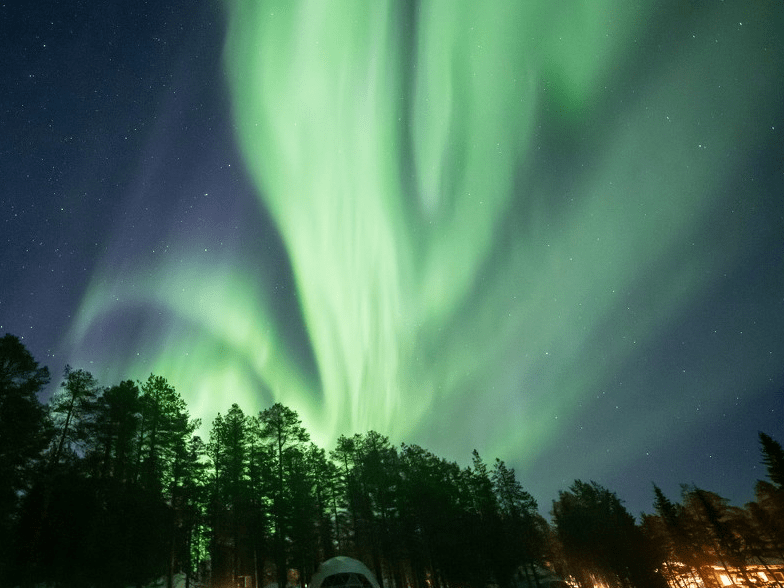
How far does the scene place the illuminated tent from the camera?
3089 centimetres

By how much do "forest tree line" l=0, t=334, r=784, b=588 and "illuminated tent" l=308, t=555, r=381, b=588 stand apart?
3.84 metres

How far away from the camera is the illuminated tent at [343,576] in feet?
101

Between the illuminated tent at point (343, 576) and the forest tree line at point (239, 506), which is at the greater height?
the forest tree line at point (239, 506)

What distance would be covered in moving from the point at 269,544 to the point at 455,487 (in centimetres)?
2588

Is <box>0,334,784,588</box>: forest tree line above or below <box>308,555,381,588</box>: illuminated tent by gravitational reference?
above

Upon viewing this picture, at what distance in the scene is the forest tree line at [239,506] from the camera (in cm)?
2398

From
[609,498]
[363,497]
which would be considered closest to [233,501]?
[363,497]

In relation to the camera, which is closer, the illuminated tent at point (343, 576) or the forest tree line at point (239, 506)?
the forest tree line at point (239, 506)

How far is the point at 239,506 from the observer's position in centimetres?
3369

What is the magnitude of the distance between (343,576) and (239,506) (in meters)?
9.58

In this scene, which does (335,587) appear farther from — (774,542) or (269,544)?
(774,542)

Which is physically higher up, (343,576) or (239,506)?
(239,506)

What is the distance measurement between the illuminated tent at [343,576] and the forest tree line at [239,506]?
3.84m

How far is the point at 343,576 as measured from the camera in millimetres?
31578
